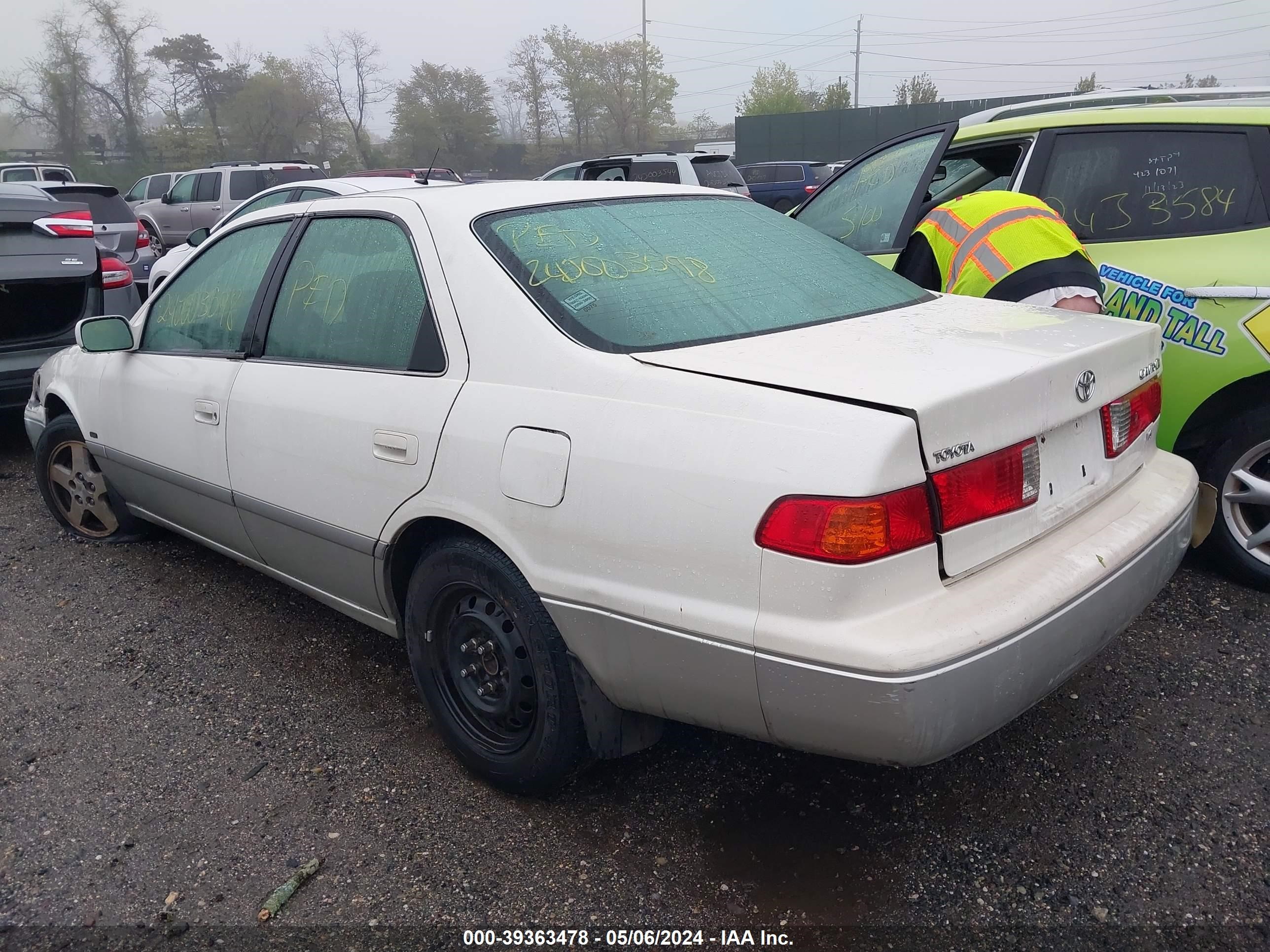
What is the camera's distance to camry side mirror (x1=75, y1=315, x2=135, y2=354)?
12.0ft

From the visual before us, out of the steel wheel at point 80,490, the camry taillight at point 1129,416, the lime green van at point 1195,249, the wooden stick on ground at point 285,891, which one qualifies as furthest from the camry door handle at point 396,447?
the lime green van at point 1195,249

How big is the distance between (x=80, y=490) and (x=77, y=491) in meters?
0.02

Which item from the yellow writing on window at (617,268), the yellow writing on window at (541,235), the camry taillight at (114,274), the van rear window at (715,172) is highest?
the van rear window at (715,172)

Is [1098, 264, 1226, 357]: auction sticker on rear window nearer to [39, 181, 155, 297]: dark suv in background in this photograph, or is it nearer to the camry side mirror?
the camry side mirror

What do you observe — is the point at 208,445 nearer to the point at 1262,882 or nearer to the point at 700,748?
the point at 700,748

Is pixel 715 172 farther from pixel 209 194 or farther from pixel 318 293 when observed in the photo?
pixel 318 293

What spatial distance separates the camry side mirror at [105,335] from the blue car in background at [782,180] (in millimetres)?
17973

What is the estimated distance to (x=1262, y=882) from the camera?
215cm

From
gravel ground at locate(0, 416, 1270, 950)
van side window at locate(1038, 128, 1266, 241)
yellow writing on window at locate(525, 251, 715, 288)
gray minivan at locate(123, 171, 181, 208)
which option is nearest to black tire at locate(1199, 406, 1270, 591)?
gravel ground at locate(0, 416, 1270, 950)

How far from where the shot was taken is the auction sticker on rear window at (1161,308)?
337 cm

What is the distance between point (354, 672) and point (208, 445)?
3.08 ft

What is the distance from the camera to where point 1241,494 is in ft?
11.4

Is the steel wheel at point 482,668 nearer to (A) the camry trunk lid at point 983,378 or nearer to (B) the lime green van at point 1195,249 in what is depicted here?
(A) the camry trunk lid at point 983,378

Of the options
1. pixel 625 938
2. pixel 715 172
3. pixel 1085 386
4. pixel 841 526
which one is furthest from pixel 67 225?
pixel 715 172
